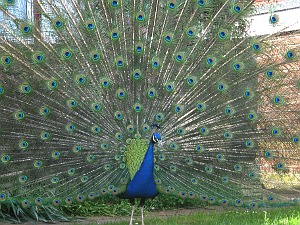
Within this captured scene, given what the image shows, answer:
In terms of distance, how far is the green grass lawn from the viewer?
4.69 m

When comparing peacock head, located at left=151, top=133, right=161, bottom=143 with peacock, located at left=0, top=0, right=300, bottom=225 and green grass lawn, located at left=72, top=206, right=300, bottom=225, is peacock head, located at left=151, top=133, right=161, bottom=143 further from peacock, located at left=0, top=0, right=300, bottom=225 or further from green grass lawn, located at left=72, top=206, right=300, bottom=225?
green grass lawn, located at left=72, top=206, right=300, bottom=225

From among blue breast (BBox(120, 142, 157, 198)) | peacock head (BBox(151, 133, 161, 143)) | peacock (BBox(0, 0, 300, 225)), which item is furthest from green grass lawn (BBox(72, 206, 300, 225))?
peacock head (BBox(151, 133, 161, 143))

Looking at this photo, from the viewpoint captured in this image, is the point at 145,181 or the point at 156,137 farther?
the point at 145,181

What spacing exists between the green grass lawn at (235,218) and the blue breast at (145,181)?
0.52 m

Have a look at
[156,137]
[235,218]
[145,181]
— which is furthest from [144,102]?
[235,218]

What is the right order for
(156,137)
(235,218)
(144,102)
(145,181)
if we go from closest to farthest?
(156,137), (145,181), (144,102), (235,218)

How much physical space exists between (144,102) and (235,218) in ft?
5.15

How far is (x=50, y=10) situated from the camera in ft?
15.3

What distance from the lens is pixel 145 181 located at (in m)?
4.39

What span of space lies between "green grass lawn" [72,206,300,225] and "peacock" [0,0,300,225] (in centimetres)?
20

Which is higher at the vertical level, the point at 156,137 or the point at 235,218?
the point at 156,137

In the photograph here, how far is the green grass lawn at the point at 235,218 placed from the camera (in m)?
4.69

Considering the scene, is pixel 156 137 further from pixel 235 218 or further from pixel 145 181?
pixel 235 218

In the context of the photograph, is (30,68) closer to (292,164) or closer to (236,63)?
(236,63)
